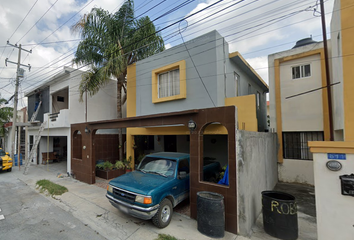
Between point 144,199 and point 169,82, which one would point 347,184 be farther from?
point 169,82

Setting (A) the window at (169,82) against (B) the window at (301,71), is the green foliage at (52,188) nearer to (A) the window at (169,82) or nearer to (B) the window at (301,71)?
(A) the window at (169,82)

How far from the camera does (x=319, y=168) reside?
3.66 metres

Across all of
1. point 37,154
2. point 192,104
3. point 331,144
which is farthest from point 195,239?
point 37,154

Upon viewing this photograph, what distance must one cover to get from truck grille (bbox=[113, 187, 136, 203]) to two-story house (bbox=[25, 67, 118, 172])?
24.0 ft

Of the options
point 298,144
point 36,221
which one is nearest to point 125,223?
point 36,221

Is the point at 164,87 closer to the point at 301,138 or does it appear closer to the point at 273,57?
the point at 273,57

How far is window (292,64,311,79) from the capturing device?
909 centimetres

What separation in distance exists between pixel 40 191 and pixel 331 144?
33.8 feet

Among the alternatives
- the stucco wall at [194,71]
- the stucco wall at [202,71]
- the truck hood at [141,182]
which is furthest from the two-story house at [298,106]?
the truck hood at [141,182]

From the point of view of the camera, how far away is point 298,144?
912cm

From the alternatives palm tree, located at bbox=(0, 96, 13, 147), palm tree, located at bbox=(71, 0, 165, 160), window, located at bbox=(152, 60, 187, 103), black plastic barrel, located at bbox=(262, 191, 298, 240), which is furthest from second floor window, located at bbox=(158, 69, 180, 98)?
palm tree, located at bbox=(0, 96, 13, 147)

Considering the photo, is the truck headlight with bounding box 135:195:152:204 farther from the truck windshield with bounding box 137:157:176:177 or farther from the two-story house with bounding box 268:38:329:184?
the two-story house with bounding box 268:38:329:184

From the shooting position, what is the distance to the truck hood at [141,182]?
4.58m

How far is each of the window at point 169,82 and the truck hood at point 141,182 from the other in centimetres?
402
